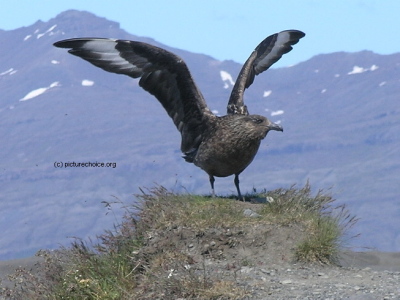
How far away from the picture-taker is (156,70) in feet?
45.2

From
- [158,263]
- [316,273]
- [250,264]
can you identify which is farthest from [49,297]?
[316,273]

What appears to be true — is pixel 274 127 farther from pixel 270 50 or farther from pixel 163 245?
pixel 270 50

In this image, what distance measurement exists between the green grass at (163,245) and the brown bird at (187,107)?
2.29ft

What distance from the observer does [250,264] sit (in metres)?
12.4

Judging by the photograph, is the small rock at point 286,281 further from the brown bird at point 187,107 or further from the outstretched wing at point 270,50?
the outstretched wing at point 270,50

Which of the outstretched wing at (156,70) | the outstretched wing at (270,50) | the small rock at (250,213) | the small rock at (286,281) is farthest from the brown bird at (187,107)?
the small rock at (286,281)

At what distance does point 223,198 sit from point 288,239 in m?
1.61

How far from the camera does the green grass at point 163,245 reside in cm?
1191

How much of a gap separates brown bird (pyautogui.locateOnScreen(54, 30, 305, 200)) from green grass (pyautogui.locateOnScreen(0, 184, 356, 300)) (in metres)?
0.70

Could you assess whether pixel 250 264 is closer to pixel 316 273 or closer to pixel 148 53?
A: pixel 316 273

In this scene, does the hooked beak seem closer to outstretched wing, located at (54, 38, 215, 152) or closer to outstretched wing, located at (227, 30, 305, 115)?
outstretched wing, located at (54, 38, 215, 152)

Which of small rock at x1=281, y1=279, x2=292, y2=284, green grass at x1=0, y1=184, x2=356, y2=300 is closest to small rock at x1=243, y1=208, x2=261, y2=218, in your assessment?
green grass at x1=0, y1=184, x2=356, y2=300

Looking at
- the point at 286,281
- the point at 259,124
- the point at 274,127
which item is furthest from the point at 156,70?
the point at 286,281

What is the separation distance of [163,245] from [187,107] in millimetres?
2540
